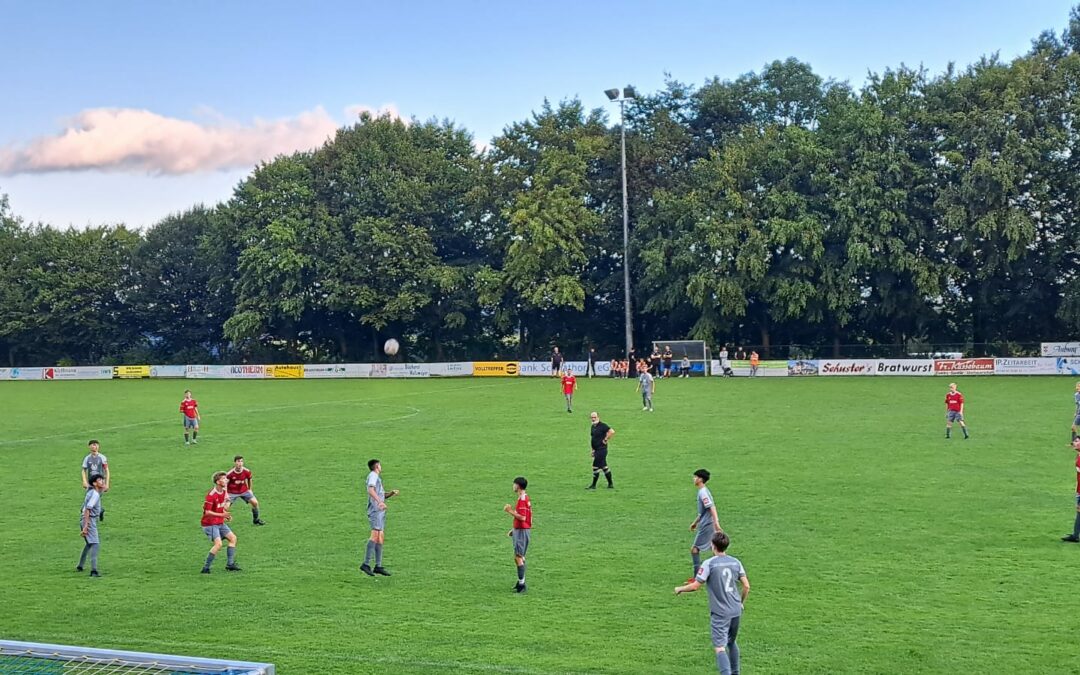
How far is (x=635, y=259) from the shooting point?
71125 millimetres

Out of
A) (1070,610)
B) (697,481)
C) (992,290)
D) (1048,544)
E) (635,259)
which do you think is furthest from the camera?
(635,259)

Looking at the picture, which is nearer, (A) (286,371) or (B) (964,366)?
(B) (964,366)

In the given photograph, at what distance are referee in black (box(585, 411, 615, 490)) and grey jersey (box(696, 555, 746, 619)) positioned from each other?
12.8 meters

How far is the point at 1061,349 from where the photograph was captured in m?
57.2

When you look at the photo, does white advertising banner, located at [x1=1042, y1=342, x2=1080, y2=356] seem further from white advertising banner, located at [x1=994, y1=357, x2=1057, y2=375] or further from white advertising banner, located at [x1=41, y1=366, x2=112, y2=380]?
white advertising banner, located at [x1=41, y1=366, x2=112, y2=380]

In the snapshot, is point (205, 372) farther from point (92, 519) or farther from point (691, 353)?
point (92, 519)

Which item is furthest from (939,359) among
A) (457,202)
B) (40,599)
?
(40,599)

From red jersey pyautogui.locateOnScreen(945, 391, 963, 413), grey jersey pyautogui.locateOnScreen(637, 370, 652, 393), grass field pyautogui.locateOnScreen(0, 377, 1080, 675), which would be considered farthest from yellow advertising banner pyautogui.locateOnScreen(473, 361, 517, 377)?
red jersey pyautogui.locateOnScreen(945, 391, 963, 413)

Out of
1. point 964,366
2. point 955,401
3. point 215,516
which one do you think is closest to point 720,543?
point 215,516

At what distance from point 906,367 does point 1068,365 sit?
8083 millimetres

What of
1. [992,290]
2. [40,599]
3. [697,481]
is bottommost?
[40,599]

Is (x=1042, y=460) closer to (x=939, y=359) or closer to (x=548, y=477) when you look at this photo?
(x=548, y=477)

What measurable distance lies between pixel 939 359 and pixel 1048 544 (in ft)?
137

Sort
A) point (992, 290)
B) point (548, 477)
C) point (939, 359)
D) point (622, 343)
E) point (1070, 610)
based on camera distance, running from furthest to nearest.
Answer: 1. point (622, 343)
2. point (992, 290)
3. point (939, 359)
4. point (548, 477)
5. point (1070, 610)
